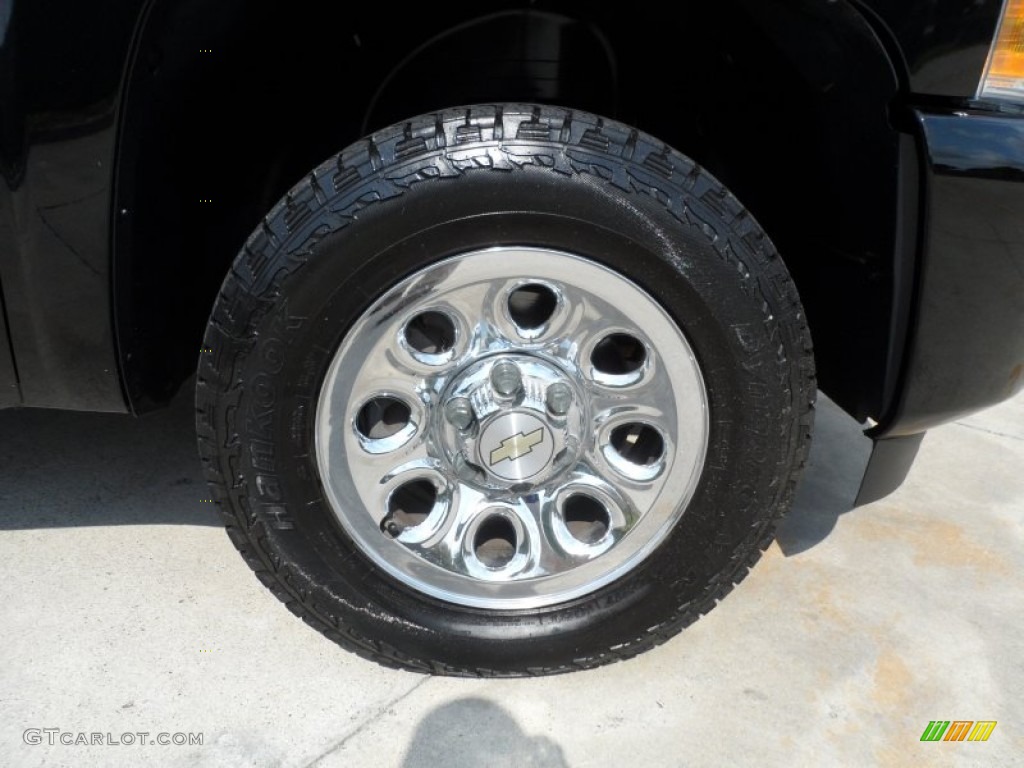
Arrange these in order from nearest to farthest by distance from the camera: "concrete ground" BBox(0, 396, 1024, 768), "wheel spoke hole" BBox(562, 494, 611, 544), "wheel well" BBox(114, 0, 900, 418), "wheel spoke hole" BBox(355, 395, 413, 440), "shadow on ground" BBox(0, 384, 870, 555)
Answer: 1. "wheel well" BBox(114, 0, 900, 418)
2. "concrete ground" BBox(0, 396, 1024, 768)
3. "wheel spoke hole" BBox(355, 395, 413, 440)
4. "wheel spoke hole" BBox(562, 494, 611, 544)
5. "shadow on ground" BBox(0, 384, 870, 555)

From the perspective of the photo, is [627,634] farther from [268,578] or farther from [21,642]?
[21,642]

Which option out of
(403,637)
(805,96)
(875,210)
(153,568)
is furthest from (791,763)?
(153,568)

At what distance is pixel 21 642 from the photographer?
Answer: 1.83 meters

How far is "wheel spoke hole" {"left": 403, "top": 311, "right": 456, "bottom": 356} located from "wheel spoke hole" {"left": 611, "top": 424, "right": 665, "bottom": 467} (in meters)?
0.42

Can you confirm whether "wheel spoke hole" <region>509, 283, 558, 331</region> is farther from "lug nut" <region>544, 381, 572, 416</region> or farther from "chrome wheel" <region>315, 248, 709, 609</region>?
"lug nut" <region>544, 381, 572, 416</region>

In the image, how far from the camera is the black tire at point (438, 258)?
5.01 feet

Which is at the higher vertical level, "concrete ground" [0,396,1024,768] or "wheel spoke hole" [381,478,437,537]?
"wheel spoke hole" [381,478,437,537]

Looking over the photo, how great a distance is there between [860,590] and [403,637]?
121 centimetres

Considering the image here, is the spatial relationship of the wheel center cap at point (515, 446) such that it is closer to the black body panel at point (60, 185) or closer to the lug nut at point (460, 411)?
the lug nut at point (460, 411)

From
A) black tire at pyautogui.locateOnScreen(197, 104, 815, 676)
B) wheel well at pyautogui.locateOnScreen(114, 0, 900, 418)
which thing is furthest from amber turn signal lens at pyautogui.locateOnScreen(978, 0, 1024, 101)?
black tire at pyautogui.locateOnScreen(197, 104, 815, 676)

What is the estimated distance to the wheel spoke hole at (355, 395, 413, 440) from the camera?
179 cm

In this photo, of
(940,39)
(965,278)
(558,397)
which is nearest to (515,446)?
(558,397)

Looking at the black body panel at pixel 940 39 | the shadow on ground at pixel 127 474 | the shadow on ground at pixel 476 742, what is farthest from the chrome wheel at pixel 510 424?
the shadow on ground at pixel 127 474


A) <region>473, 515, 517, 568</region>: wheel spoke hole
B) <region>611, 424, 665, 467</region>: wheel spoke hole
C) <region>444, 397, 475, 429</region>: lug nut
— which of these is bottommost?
<region>473, 515, 517, 568</region>: wheel spoke hole
